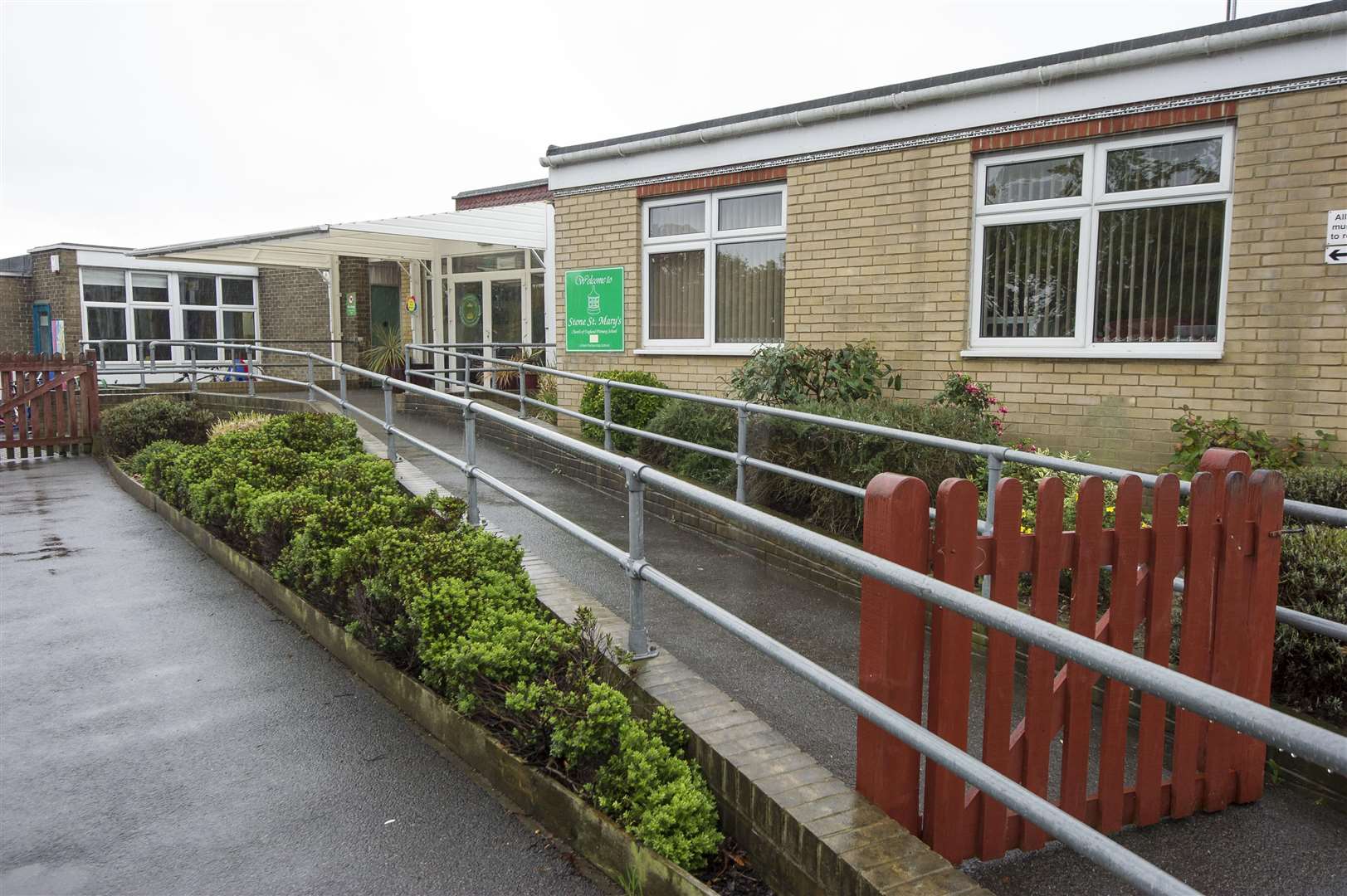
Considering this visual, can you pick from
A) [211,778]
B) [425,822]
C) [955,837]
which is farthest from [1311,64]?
[211,778]

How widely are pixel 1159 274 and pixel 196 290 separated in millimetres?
24612

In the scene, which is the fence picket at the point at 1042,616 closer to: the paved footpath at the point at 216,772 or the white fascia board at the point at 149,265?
the paved footpath at the point at 216,772

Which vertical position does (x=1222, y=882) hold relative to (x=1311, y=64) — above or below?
below

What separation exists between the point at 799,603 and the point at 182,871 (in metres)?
3.78

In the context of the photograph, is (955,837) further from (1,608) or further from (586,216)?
(586,216)

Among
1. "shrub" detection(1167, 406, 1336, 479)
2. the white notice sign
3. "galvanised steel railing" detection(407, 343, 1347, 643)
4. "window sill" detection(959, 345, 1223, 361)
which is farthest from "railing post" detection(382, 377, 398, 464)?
the white notice sign

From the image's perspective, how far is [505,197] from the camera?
22.3m

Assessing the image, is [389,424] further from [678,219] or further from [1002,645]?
[1002,645]

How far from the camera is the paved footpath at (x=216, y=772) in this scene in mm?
3275

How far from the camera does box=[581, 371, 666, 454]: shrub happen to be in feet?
33.5

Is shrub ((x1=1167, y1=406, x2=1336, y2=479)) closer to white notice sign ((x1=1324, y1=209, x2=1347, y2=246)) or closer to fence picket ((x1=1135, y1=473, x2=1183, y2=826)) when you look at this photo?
white notice sign ((x1=1324, y1=209, x2=1347, y2=246))

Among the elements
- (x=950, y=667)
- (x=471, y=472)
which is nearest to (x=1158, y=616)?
(x=950, y=667)

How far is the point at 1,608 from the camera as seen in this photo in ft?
20.7

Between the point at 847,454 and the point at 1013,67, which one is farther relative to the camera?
the point at 1013,67
